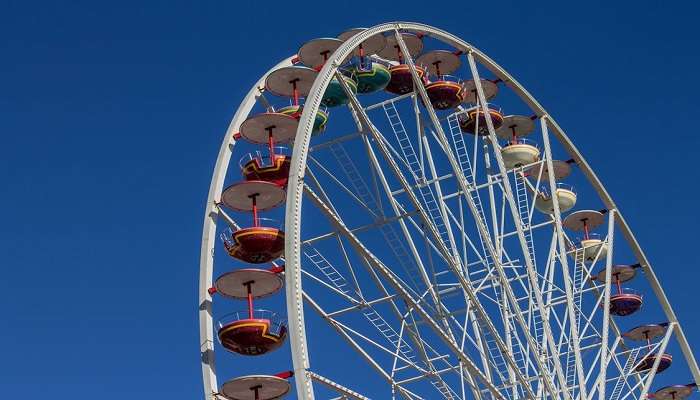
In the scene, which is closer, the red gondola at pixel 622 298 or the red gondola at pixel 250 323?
the red gondola at pixel 250 323

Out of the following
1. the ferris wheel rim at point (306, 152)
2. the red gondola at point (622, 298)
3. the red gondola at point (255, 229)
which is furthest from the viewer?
the red gondola at point (622, 298)

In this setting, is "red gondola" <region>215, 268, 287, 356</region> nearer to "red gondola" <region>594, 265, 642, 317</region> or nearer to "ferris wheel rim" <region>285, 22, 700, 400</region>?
"ferris wheel rim" <region>285, 22, 700, 400</region>

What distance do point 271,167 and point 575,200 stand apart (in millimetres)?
11238

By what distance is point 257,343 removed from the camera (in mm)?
24234

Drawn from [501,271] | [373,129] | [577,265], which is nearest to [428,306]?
[501,271]

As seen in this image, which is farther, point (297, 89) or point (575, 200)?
point (575, 200)

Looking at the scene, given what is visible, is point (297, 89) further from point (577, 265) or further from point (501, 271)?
point (577, 265)

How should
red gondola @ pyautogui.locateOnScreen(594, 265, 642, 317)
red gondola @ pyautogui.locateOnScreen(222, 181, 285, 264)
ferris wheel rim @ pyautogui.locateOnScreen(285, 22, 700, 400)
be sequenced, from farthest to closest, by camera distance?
red gondola @ pyautogui.locateOnScreen(594, 265, 642, 317) → red gondola @ pyautogui.locateOnScreen(222, 181, 285, 264) → ferris wheel rim @ pyautogui.locateOnScreen(285, 22, 700, 400)

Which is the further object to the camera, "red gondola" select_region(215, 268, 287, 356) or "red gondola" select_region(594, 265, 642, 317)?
"red gondola" select_region(594, 265, 642, 317)

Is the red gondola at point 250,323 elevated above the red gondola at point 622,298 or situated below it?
below

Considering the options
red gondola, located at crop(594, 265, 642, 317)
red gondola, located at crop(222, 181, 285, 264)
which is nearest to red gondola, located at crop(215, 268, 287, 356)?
red gondola, located at crop(222, 181, 285, 264)

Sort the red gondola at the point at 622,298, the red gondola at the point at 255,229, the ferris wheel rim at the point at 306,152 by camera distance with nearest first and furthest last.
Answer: the ferris wheel rim at the point at 306,152
the red gondola at the point at 255,229
the red gondola at the point at 622,298

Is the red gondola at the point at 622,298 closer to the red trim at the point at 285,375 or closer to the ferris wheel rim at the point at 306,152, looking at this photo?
the ferris wheel rim at the point at 306,152

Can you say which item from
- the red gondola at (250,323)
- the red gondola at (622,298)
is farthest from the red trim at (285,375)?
the red gondola at (622,298)
